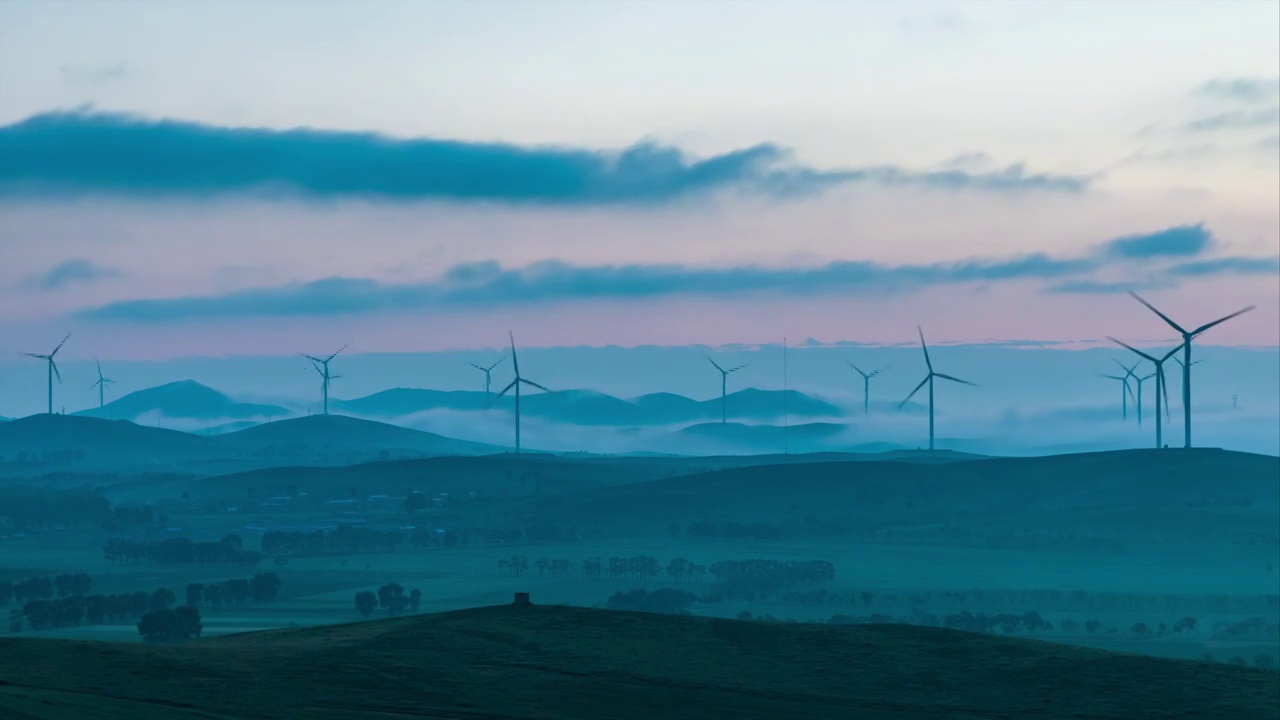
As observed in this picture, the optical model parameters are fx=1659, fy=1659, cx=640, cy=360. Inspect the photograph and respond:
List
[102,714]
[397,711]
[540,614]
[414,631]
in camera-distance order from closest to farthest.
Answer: [102,714]
[397,711]
[414,631]
[540,614]

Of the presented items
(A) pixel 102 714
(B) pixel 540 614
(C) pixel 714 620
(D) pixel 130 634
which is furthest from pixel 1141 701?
(D) pixel 130 634

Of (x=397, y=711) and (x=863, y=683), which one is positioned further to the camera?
(x=863, y=683)

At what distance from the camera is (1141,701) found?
101938mm

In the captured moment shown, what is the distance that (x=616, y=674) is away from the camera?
→ 105500 mm

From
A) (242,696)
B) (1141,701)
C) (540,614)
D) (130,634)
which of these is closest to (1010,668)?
(1141,701)

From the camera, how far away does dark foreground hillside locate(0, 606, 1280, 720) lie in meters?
91.9

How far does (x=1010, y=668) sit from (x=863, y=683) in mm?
11136

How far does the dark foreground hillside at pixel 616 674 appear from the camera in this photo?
91.9 m

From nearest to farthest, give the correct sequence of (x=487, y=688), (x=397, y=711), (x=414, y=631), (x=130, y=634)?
1. (x=397, y=711)
2. (x=487, y=688)
3. (x=414, y=631)
4. (x=130, y=634)

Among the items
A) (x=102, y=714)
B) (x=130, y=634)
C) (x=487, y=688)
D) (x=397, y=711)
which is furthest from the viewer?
(x=130, y=634)

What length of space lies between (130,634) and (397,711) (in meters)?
117

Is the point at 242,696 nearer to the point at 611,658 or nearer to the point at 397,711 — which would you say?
the point at 397,711

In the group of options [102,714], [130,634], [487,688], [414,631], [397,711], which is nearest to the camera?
[102,714]

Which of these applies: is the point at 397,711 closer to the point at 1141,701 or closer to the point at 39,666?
the point at 39,666
